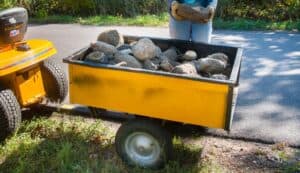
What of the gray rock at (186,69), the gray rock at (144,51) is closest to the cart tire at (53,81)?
the gray rock at (144,51)

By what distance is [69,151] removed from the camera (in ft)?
9.93

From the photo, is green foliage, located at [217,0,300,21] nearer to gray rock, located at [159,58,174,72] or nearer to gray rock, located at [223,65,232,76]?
gray rock, located at [223,65,232,76]

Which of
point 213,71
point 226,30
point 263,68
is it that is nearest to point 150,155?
point 213,71

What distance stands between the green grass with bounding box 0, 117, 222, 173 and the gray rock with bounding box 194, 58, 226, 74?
0.67 meters

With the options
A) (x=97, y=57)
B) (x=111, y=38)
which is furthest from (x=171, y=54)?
(x=97, y=57)

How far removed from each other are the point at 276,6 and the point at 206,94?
7010 millimetres

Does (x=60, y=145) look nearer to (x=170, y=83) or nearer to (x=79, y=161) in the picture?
(x=79, y=161)

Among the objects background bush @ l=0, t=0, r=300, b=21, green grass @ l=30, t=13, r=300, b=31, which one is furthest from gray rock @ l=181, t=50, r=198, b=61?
background bush @ l=0, t=0, r=300, b=21

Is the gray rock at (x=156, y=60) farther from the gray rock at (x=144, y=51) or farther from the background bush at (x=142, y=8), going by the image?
the background bush at (x=142, y=8)

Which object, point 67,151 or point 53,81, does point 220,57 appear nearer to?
point 67,151

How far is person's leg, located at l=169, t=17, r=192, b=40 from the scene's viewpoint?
146 inches

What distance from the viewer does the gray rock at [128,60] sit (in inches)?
112

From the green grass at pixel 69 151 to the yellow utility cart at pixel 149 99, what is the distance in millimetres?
182

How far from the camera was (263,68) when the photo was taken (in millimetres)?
5246
